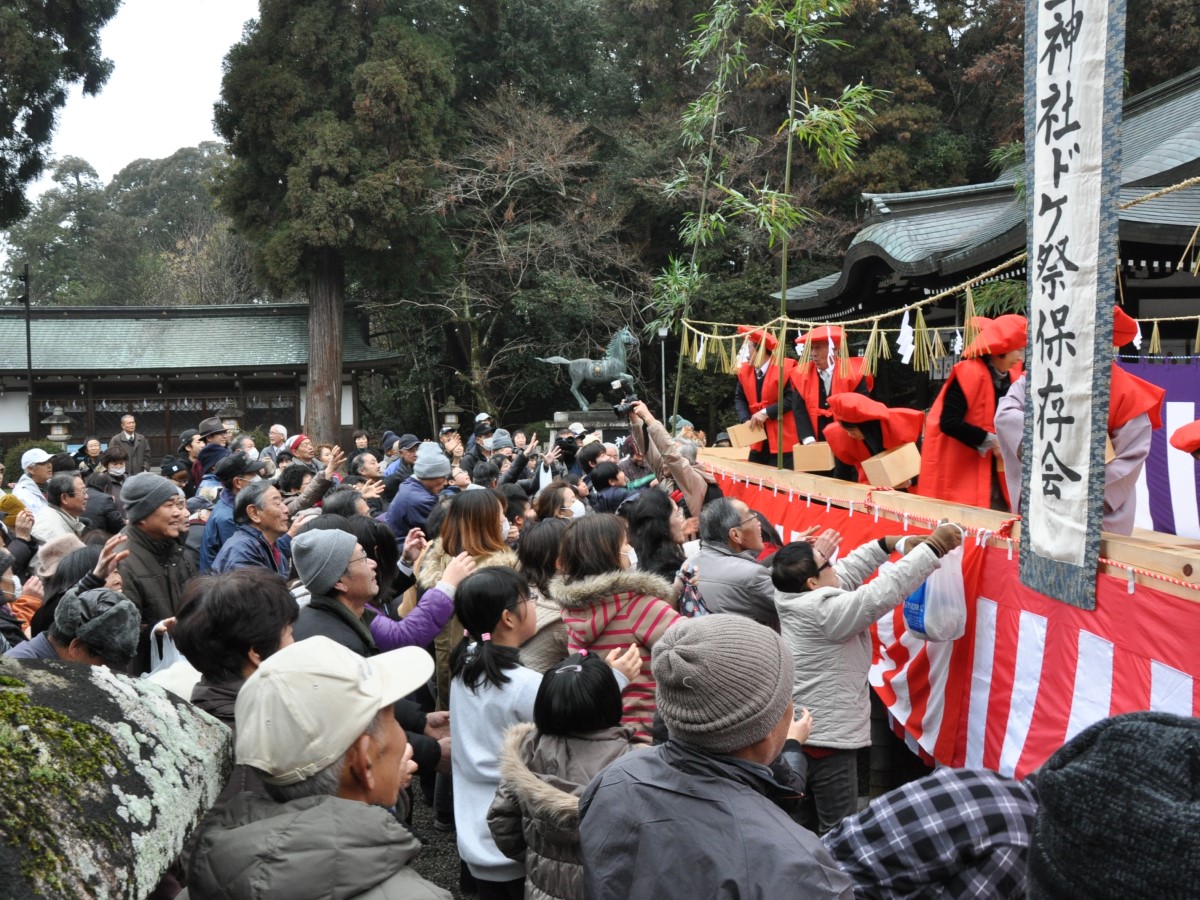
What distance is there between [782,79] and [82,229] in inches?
1294

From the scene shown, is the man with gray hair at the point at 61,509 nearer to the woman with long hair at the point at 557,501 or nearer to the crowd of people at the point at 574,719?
the crowd of people at the point at 574,719

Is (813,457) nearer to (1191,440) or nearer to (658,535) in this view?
(658,535)

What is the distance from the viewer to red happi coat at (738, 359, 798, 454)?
6980 mm

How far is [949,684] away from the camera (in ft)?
11.9

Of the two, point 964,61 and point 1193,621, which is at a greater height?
point 964,61

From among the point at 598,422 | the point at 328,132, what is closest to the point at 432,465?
the point at 598,422

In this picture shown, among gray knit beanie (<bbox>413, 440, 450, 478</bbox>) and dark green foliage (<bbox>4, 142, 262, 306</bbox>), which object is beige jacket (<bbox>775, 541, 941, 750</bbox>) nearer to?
gray knit beanie (<bbox>413, 440, 450, 478</bbox>)

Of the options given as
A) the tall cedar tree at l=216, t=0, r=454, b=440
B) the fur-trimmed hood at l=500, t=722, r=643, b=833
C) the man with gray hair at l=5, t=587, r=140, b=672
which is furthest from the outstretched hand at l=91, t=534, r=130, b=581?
the tall cedar tree at l=216, t=0, r=454, b=440

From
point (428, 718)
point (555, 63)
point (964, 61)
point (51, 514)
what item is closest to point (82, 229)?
point (555, 63)

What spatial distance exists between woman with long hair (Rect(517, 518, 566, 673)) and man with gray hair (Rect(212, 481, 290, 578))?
A: 1.15m

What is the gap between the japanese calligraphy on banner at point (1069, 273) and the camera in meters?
2.69

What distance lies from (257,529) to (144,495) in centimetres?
51

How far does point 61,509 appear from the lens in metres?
5.76

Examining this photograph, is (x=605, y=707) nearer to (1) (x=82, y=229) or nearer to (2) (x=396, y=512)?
(2) (x=396, y=512)
